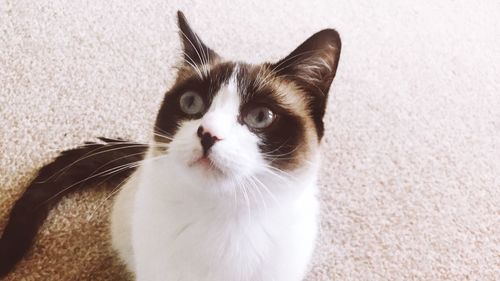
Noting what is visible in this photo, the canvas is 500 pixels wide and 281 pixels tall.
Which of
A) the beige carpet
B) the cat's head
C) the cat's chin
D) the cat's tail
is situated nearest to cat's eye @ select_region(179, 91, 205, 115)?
the cat's head

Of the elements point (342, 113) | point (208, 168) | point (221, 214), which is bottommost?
point (342, 113)

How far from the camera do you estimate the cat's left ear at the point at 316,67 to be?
0.75 metres

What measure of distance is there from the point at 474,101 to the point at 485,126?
11 centimetres

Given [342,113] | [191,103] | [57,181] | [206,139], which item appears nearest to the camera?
[206,139]

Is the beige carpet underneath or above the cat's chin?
underneath

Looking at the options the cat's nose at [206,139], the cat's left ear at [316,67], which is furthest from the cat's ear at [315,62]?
the cat's nose at [206,139]

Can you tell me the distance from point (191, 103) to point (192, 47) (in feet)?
0.41

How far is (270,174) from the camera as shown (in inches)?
28.1

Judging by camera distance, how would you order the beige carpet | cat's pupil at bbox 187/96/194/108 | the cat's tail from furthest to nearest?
1. the beige carpet
2. the cat's tail
3. cat's pupil at bbox 187/96/194/108

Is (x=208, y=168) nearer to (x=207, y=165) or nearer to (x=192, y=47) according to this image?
(x=207, y=165)

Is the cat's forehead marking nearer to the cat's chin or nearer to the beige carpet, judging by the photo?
the cat's chin

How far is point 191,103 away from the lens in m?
0.76

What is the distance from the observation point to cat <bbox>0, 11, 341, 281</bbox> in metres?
0.69

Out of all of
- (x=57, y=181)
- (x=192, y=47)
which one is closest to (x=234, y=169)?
(x=192, y=47)
